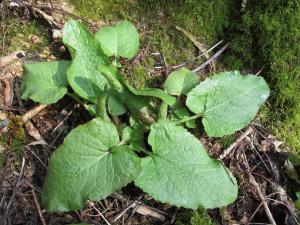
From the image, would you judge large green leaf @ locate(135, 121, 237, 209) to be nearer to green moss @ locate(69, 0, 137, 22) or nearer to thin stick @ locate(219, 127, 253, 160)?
thin stick @ locate(219, 127, 253, 160)

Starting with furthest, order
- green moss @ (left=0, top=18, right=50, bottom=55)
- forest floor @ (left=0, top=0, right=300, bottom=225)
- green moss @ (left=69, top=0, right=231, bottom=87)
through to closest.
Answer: green moss @ (left=69, top=0, right=231, bottom=87), green moss @ (left=0, top=18, right=50, bottom=55), forest floor @ (left=0, top=0, right=300, bottom=225)

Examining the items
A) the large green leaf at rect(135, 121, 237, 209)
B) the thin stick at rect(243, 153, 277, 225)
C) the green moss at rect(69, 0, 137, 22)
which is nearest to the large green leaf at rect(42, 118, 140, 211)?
the large green leaf at rect(135, 121, 237, 209)

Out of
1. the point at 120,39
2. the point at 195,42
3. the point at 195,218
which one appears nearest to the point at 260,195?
the point at 195,218

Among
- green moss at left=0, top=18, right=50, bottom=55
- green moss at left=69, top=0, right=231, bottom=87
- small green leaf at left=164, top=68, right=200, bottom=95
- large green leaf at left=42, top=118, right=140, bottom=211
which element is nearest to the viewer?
large green leaf at left=42, top=118, right=140, bottom=211

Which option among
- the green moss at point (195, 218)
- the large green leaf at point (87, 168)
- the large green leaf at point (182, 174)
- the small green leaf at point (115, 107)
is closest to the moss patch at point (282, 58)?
the large green leaf at point (182, 174)

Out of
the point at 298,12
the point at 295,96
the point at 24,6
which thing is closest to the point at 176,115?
the point at 295,96

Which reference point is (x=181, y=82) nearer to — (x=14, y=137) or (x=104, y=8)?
(x=104, y=8)

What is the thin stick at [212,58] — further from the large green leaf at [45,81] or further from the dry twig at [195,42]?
the large green leaf at [45,81]
